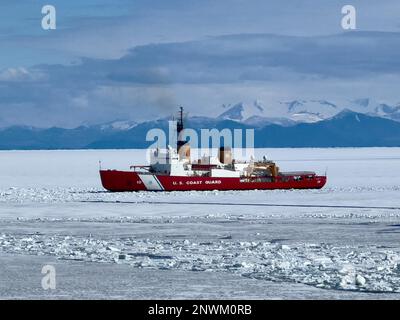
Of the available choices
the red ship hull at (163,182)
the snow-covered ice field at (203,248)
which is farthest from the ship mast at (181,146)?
the snow-covered ice field at (203,248)

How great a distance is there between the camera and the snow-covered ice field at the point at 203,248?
12.7 m

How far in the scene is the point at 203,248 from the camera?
1806cm

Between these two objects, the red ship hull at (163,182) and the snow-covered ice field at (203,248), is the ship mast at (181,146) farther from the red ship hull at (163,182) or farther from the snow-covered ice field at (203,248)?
the snow-covered ice field at (203,248)

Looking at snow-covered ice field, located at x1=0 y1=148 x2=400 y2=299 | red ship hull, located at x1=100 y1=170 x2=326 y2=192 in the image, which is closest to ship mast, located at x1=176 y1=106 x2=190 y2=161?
red ship hull, located at x1=100 y1=170 x2=326 y2=192

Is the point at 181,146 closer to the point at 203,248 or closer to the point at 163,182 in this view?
the point at 163,182

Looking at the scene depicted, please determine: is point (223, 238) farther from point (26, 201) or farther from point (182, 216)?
Answer: point (26, 201)

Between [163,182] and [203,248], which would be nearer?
[203,248]

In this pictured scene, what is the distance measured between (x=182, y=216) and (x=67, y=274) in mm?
13778

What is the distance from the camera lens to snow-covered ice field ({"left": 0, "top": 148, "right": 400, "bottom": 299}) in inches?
500

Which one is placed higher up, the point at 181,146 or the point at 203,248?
the point at 181,146

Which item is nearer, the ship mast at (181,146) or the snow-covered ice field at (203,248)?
the snow-covered ice field at (203,248)

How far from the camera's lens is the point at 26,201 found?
116ft

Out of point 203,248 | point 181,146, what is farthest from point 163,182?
point 203,248

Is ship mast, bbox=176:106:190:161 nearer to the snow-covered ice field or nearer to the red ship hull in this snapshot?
the red ship hull
